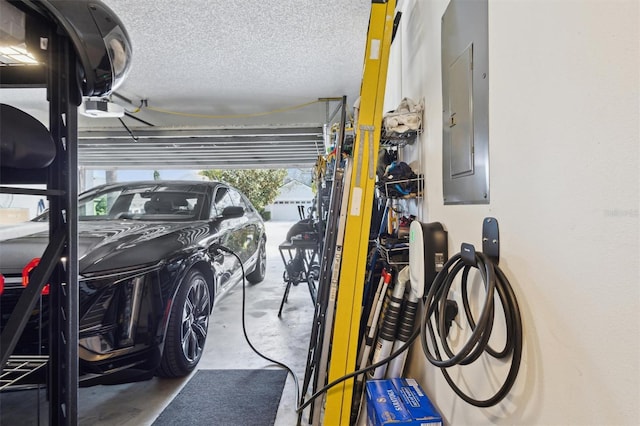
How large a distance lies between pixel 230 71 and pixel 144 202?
1.62 metres

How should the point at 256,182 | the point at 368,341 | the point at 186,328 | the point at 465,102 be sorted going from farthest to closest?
the point at 256,182
the point at 186,328
the point at 368,341
the point at 465,102

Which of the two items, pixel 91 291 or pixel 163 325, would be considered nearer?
pixel 91 291

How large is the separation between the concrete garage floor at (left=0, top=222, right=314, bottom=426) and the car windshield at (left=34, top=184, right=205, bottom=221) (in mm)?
1245

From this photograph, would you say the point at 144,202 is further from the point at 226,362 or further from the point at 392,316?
the point at 392,316

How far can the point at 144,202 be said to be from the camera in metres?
2.98

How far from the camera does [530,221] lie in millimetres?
763

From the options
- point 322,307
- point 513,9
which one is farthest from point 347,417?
point 513,9

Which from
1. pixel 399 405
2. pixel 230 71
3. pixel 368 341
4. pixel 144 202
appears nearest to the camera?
pixel 399 405

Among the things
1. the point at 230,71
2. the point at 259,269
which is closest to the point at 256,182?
the point at 259,269

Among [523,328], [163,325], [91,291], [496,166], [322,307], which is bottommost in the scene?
[163,325]

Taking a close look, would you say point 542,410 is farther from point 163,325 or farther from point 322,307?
point 163,325

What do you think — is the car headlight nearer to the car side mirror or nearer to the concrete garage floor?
the concrete garage floor

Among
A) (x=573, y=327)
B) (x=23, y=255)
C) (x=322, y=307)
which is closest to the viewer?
(x=573, y=327)

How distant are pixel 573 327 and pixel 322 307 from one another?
1389 millimetres
